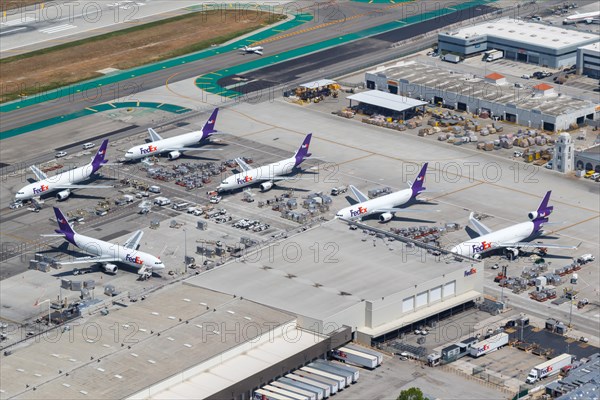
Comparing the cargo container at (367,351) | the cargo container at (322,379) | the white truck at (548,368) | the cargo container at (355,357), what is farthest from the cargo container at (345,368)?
the white truck at (548,368)

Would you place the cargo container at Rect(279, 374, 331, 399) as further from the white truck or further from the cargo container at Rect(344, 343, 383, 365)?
the white truck

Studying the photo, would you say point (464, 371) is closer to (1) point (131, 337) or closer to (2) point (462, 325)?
(2) point (462, 325)

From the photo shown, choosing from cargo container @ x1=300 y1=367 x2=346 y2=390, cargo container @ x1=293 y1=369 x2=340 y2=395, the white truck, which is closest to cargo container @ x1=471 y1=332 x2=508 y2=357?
the white truck

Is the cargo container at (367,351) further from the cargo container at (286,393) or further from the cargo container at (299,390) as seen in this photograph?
the cargo container at (286,393)

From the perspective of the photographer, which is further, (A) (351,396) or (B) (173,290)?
(B) (173,290)

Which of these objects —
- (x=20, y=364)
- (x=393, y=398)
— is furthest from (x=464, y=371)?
(x=20, y=364)

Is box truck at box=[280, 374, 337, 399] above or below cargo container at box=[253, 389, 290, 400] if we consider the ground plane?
below

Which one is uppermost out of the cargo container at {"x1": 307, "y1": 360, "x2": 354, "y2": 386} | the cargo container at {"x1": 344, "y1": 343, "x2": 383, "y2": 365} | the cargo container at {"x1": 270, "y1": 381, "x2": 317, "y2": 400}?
the cargo container at {"x1": 270, "y1": 381, "x2": 317, "y2": 400}
